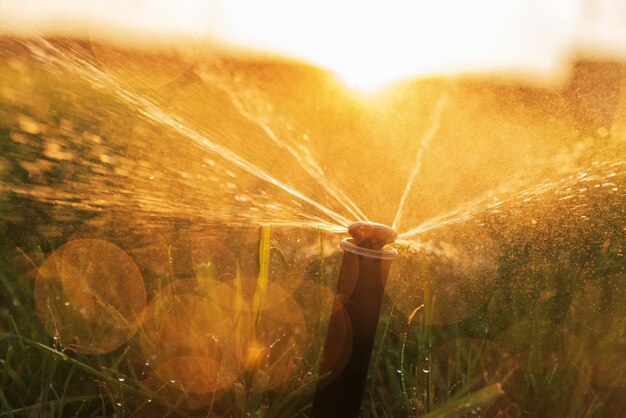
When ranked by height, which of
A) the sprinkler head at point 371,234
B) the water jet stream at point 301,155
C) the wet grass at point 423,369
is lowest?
the wet grass at point 423,369

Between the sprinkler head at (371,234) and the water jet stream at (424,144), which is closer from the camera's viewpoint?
the sprinkler head at (371,234)

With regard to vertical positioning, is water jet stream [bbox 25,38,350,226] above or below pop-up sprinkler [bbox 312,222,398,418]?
above

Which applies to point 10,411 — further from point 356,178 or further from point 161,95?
point 161,95

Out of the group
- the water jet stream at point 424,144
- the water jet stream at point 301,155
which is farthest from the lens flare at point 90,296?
the water jet stream at point 424,144

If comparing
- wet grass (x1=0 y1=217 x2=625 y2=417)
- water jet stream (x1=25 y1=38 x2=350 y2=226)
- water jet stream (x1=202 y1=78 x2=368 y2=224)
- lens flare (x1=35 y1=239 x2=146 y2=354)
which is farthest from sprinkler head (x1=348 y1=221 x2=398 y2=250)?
water jet stream (x1=202 y1=78 x2=368 y2=224)

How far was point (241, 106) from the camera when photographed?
645 cm

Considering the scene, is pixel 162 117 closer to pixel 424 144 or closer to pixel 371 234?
pixel 424 144

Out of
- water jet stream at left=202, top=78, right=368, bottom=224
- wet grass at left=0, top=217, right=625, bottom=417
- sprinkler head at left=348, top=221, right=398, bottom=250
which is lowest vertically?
wet grass at left=0, top=217, right=625, bottom=417

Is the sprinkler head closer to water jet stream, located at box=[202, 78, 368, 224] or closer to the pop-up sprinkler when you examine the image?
the pop-up sprinkler

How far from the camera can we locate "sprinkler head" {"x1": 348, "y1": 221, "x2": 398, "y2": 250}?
1550 mm

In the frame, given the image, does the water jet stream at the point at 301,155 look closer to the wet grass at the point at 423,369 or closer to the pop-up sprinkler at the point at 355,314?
the wet grass at the point at 423,369

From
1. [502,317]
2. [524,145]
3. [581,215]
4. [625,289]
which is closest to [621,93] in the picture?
[524,145]

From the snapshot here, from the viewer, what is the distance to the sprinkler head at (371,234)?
1550 millimetres

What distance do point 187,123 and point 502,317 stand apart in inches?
128
